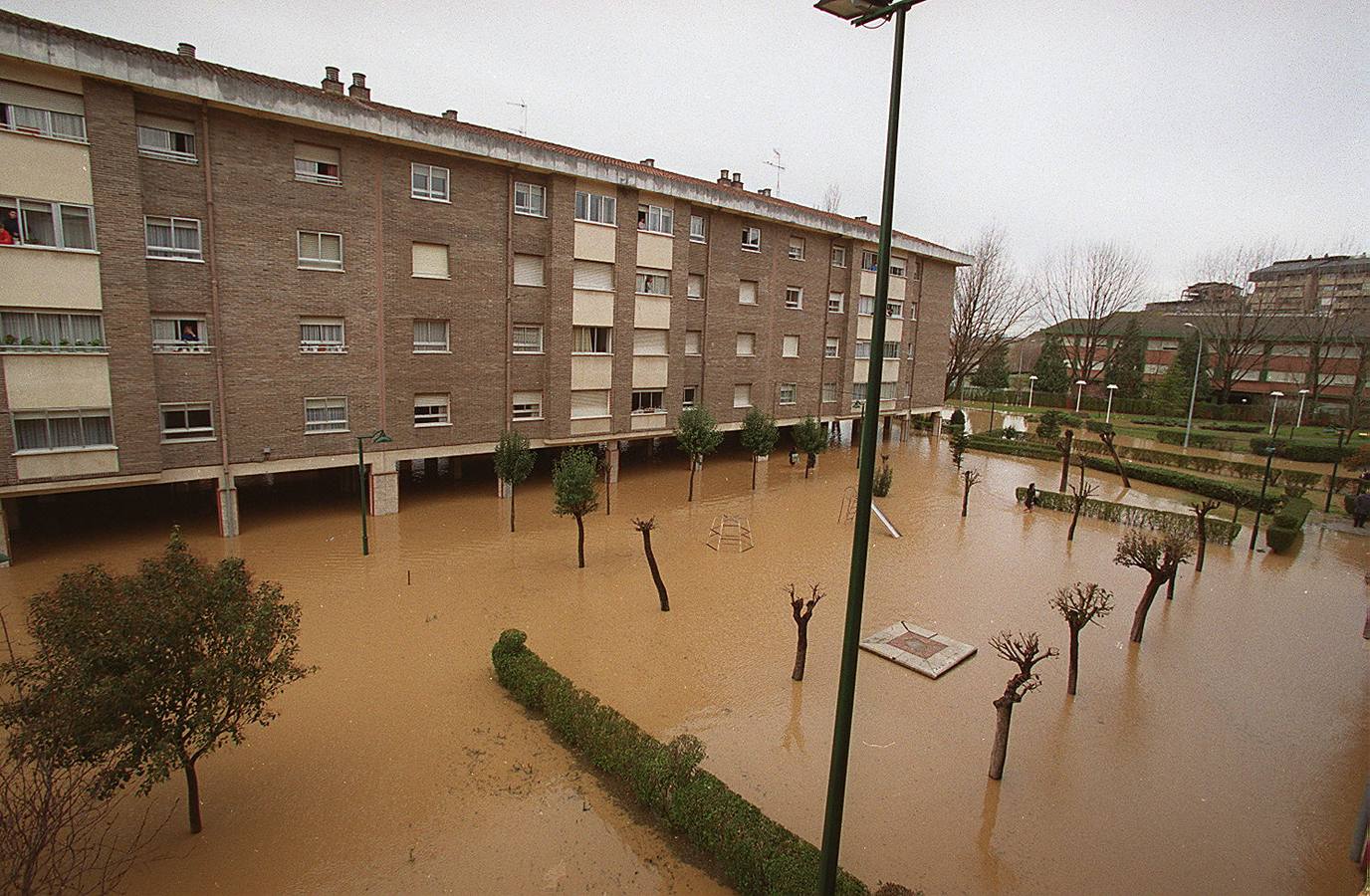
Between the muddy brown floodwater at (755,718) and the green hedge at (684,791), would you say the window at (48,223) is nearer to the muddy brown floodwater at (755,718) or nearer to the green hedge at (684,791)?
the muddy brown floodwater at (755,718)

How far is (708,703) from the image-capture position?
37.3 feet

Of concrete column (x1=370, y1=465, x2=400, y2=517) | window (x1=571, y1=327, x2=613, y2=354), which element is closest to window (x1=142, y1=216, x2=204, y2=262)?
concrete column (x1=370, y1=465, x2=400, y2=517)

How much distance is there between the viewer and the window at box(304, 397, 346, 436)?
19.3m

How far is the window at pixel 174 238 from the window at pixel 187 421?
3.73 m

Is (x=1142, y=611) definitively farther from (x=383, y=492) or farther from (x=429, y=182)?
(x=429, y=182)

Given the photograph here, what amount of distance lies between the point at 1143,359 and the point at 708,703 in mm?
65620

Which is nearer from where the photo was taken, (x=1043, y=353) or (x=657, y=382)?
(x=657, y=382)

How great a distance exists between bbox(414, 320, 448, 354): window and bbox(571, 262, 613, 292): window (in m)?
4.83

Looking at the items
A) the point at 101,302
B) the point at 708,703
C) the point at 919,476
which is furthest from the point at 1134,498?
the point at 101,302

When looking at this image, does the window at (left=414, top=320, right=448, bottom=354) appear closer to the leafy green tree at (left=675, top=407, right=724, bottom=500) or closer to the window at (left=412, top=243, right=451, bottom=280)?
the window at (left=412, top=243, right=451, bottom=280)

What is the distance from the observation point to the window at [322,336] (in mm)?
19094

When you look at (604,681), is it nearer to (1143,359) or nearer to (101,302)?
(101,302)

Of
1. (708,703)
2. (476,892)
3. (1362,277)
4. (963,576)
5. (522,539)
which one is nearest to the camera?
(476,892)

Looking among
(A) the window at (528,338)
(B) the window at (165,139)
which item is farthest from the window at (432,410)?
(B) the window at (165,139)
